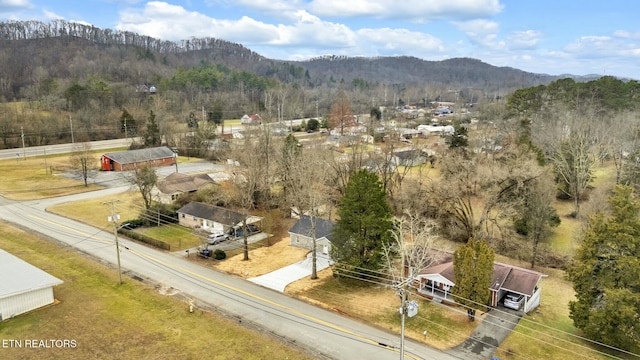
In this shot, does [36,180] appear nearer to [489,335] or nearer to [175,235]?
[175,235]

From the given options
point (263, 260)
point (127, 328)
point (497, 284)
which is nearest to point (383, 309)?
point (497, 284)

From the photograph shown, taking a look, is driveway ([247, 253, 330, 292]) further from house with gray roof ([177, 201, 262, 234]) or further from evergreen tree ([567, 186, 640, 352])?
evergreen tree ([567, 186, 640, 352])

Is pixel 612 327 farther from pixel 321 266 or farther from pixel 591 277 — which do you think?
pixel 321 266

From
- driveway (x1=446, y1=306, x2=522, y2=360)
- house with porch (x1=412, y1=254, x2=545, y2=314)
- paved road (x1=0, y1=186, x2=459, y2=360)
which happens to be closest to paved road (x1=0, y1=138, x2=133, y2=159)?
paved road (x1=0, y1=186, x2=459, y2=360)

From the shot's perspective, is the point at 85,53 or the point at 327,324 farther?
the point at 85,53

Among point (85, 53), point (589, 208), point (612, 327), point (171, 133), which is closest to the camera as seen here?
point (612, 327)

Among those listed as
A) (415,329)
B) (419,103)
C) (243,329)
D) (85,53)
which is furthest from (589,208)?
(85,53)

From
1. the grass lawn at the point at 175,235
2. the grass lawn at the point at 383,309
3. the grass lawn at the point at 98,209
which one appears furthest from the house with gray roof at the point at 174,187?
the grass lawn at the point at 383,309
